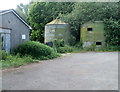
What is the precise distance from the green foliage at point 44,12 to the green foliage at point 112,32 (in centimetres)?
724

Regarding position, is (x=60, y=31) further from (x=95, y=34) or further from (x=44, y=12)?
(x=44, y=12)

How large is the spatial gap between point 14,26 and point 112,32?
14244 mm

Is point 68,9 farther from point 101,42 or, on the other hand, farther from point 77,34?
point 101,42

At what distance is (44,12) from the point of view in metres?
34.2

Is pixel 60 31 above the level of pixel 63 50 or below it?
above

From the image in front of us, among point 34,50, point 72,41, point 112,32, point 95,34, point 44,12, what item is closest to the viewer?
point 34,50

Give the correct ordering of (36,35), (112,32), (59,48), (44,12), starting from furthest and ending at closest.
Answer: (36,35) < (44,12) < (112,32) < (59,48)

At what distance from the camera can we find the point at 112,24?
25.6m

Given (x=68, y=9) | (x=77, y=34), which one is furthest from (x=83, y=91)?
(x=68, y=9)

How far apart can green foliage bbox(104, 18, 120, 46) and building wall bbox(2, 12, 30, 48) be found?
12035 millimetres

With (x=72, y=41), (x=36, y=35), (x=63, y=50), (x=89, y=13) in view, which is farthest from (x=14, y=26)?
(x=36, y=35)

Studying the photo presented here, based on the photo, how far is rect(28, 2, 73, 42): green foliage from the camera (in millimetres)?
31078

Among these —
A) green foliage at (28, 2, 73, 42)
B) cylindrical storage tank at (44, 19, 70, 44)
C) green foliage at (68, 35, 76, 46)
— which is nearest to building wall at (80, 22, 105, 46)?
green foliage at (68, 35, 76, 46)

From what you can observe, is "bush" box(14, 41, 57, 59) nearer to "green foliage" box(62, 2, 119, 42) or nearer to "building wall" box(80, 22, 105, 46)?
"building wall" box(80, 22, 105, 46)
